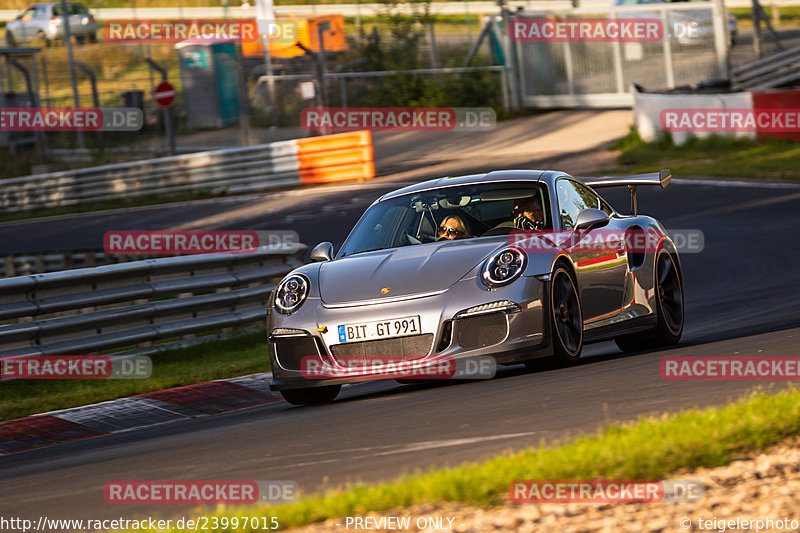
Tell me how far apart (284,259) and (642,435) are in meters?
8.16

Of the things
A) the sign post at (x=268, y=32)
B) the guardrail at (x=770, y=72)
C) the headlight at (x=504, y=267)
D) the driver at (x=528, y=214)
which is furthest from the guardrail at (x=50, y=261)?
the guardrail at (x=770, y=72)

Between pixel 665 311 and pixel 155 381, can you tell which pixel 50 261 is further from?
pixel 665 311

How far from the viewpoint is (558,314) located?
7.80m

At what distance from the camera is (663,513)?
13.8 feet

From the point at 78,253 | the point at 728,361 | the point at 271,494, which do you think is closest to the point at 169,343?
the point at 728,361

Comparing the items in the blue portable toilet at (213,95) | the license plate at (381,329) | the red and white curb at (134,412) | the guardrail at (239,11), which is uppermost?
the guardrail at (239,11)

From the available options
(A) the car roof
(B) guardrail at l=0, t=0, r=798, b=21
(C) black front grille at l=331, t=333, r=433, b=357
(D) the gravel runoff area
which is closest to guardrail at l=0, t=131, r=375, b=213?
(A) the car roof

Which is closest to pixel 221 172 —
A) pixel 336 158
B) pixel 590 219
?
pixel 336 158

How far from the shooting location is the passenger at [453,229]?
27.8ft

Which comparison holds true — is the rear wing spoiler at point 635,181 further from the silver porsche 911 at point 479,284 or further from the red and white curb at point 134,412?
the red and white curb at point 134,412

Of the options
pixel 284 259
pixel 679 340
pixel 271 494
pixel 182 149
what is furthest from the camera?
pixel 182 149

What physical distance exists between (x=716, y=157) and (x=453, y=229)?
16414mm

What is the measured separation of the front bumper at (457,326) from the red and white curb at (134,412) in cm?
176

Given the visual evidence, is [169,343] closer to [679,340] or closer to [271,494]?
[679,340]
